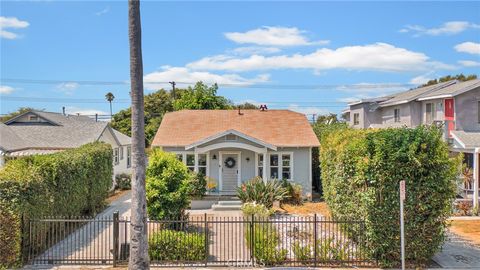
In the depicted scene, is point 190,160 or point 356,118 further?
point 356,118

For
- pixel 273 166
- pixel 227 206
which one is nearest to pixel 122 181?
pixel 227 206

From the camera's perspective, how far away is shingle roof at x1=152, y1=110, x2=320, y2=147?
80.5 feet

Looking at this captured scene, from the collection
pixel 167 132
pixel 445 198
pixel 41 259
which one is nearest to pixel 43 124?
pixel 167 132

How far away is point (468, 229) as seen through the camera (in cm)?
1681

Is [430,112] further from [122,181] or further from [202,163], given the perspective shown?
[122,181]

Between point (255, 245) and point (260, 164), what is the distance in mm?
12433

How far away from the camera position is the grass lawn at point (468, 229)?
15.3m

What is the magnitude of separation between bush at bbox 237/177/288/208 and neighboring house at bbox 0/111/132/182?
1083 centimetres

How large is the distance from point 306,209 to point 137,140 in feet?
43.7

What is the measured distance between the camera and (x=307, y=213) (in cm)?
2028

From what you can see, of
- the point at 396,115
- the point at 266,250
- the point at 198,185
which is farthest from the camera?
the point at 396,115

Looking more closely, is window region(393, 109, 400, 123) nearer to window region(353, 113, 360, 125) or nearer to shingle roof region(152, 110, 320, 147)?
window region(353, 113, 360, 125)

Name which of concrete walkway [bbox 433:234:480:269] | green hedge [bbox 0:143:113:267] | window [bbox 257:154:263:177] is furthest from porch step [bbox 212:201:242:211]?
concrete walkway [bbox 433:234:480:269]

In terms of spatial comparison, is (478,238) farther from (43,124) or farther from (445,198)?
(43,124)
